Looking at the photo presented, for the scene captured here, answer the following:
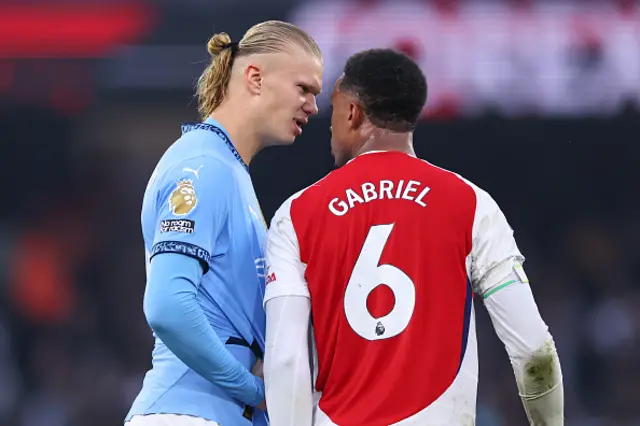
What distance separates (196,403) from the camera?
8.24ft

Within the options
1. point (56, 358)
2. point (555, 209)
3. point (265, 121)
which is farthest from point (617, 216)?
point (265, 121)

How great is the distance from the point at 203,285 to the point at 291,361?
Result: 0.29 metres

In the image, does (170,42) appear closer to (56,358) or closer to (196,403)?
(56,358)

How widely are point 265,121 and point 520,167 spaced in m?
4.59

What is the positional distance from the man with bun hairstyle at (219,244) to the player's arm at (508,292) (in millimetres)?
536

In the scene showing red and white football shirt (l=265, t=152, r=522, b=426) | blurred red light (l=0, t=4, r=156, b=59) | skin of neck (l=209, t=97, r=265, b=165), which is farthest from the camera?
blurred red light (l=0, t=4, r=156, b=59)

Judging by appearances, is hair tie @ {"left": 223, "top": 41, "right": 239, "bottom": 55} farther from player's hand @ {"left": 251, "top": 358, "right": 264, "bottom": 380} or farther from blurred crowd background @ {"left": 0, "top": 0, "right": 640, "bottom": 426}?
blurred crowd background @ {"left": 0, "top": 0, "right": 640, "bottom": 426}

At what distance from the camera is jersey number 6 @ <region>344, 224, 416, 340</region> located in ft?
7.83

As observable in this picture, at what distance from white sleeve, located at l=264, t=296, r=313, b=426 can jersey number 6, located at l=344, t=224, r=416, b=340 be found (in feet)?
0.34

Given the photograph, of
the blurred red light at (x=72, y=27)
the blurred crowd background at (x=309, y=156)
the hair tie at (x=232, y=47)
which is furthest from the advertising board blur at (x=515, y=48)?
the hair tie at (x=232, y=47)

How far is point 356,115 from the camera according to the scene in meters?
2.57

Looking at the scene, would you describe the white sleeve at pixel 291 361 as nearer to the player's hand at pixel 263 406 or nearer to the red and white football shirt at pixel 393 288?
the red and white football shirt at pixel 393 288

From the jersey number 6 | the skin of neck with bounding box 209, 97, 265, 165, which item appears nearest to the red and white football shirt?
the jersey number 6

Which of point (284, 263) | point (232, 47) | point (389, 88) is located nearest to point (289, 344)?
point (284, 263)
